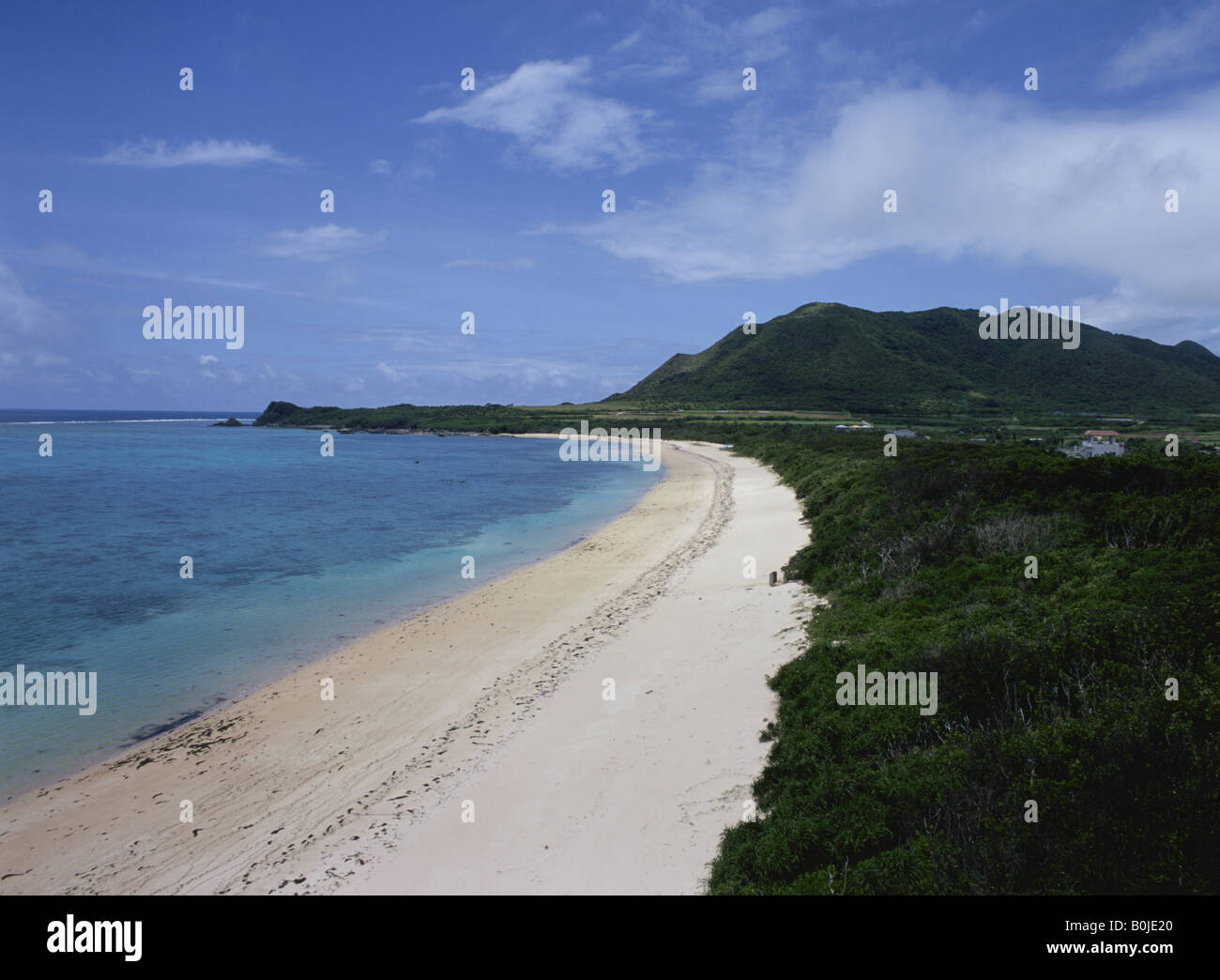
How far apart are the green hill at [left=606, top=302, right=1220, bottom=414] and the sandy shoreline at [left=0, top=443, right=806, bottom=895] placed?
3617 inches

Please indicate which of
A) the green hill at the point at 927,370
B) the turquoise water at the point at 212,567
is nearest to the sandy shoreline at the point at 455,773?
the turquoise water at the point at 212,567

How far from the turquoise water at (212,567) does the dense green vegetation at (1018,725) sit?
10.6 metres

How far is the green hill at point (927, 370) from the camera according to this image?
10994 centimetres

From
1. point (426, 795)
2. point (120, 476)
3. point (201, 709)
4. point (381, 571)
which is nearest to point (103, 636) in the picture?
point (201, 709)

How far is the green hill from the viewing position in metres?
110

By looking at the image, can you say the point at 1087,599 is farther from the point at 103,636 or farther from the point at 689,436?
the point at 689,436

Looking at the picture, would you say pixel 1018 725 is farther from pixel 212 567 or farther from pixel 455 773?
pixel 212 567

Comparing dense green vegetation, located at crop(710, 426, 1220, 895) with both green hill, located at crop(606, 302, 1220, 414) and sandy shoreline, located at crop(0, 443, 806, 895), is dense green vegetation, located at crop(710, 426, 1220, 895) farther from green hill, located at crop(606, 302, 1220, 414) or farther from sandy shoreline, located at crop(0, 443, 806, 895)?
green hill, located at crop(606, 302, 1220, 414)

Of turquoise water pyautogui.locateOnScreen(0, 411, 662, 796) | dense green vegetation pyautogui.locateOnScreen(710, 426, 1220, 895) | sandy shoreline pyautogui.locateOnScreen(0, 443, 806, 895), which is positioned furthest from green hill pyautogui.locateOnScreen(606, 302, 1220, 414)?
sandy shoreline pyautogui.locateOnScreen(0, 443, 806, 895)

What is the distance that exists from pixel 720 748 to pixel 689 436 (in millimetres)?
80185

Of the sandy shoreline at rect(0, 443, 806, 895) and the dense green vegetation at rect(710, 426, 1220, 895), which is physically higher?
the dense green vegetation at rect(710, 426, 1220, 895)

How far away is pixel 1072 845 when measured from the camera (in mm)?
4734

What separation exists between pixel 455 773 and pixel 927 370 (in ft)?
465

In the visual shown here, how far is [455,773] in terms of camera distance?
8797mm
